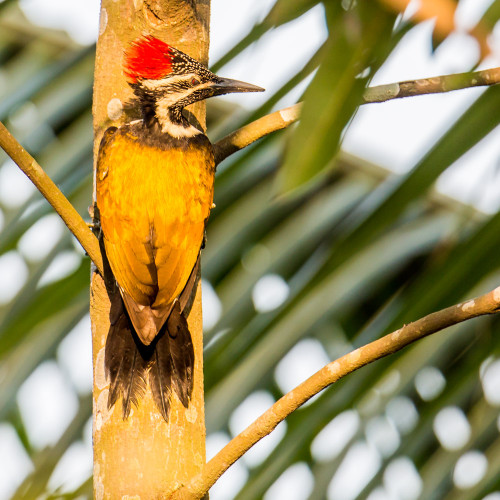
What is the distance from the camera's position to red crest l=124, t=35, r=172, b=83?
7.41ft

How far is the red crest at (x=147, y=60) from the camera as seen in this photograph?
7.41ft

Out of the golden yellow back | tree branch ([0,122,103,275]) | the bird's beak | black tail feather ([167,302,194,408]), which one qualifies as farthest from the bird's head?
black tail feather ([167,302,194,408])

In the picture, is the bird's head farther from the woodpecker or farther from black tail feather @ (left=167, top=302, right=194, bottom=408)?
black tail feather @ (left=167, top=302, right=194, bottom=408)

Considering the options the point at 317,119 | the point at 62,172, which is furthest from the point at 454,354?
the point at 317,119

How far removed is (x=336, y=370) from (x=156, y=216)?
1106 millimetres

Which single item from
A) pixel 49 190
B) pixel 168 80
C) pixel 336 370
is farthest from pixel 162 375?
pixel 168 80

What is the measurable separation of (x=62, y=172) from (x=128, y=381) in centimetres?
114

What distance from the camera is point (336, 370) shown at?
155 centimetres

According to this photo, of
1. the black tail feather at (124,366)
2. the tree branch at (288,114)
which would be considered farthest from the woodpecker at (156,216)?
the tree branch at (288,114)

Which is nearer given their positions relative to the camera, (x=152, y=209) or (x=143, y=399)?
(x=143, y=399)

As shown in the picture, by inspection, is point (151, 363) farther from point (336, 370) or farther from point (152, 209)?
point (336, 370)

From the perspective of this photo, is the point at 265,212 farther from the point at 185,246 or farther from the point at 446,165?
the point at 446,165

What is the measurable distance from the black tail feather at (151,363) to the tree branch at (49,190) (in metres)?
0.26

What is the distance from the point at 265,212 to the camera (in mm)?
2697
